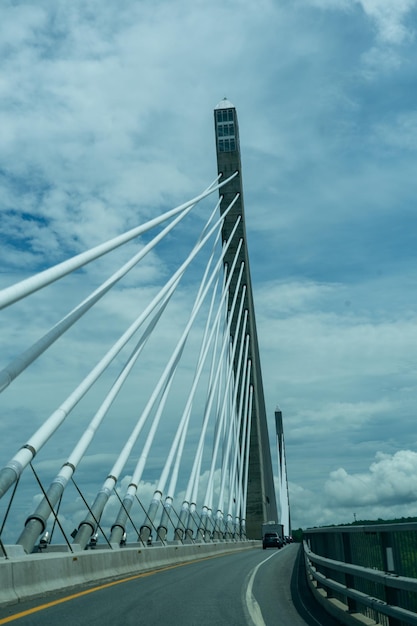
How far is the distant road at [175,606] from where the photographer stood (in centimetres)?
1002

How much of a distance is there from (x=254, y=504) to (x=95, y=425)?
42396 millimetres

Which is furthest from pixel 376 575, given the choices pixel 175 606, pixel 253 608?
pixel 175 606

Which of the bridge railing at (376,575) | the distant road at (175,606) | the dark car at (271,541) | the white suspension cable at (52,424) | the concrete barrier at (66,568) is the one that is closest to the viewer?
the bridge railing at (376,575)

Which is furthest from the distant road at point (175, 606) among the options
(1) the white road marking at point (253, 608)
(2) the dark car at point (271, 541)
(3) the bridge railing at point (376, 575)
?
(2) the dark car at point (271, 541)

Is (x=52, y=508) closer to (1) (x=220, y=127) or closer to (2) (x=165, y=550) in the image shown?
(2) (x=165, y=550)

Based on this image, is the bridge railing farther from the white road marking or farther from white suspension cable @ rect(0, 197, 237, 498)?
white suspension cable @ rect(0, 197, 237, 498)

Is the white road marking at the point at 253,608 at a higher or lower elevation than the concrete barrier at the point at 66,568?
lower

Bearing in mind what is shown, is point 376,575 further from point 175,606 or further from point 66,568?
point 66,568

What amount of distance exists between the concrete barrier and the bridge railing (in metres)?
4.08

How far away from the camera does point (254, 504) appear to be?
195 ft

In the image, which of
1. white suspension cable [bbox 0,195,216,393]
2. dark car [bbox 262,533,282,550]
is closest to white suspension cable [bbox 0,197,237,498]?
white suspension cable [bbox 0,195,216,393]

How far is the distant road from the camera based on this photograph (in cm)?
1002

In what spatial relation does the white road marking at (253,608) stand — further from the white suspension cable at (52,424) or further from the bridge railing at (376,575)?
the white suspension cable at (52,424)

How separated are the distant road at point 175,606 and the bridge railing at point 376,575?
0.46 meters
